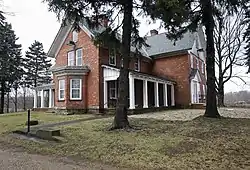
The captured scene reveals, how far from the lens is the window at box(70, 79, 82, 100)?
22.0 metres

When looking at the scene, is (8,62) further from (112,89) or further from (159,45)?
(159,45)

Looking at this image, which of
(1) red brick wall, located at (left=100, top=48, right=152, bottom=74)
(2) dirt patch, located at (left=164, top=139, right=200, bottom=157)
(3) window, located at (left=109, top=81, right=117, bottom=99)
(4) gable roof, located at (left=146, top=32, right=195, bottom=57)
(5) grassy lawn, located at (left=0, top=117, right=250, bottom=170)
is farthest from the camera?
(4) gable roof, located at (left=146, top=32, right=195, bottom=57)

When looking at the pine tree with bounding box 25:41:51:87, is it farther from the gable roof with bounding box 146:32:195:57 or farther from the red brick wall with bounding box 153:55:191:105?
the red brick wall with bounding box 153:55:191:105

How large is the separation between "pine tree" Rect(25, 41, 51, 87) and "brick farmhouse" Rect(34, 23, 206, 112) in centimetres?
1648

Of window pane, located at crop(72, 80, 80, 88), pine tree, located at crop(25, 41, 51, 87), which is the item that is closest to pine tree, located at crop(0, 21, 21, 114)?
pine tree, located at crop(25, 41, 51, 87)

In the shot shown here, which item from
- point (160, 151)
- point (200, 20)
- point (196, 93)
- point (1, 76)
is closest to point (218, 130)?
point (160, 151)

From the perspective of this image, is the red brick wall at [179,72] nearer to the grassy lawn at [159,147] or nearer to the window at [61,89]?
the window at [61,89]

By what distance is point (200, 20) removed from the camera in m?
15.2

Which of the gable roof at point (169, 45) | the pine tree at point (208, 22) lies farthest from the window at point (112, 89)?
the pine tree at point (208, 22)

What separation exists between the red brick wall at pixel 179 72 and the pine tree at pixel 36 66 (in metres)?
23.8

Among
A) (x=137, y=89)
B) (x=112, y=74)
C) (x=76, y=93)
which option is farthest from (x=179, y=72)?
(x=76, y=93)

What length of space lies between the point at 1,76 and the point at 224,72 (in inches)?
1117

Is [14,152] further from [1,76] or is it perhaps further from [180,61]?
[1,76]

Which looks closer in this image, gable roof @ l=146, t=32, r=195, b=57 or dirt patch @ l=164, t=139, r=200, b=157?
dirt patch @ l=164, t=139, r=200, b=157
